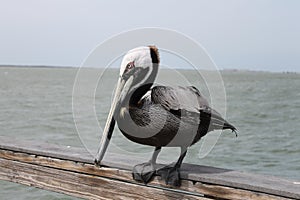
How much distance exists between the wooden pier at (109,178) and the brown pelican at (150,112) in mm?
79

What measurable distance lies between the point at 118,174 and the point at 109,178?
63 mm

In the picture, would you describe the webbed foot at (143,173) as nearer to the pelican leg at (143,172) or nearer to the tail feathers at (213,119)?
the pelican leg at (143,172)

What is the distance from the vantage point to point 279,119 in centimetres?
1542

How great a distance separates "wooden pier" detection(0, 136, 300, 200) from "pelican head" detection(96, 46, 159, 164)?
25 centimetres

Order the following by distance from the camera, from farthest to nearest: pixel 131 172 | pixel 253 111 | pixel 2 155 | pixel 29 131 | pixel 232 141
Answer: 1. pixel 253 111
2. pixel 29 131
3. pixel 232 141
4. pixel 2 155
5. pixel 131 172

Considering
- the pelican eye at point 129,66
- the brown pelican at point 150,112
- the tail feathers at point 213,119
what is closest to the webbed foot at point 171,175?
the brown pelican at point 150,112

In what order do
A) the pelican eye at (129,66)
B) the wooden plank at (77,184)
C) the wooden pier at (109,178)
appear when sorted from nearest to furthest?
1. the wooden pier at (109,178)
2. the pelican eye at (129,66)
3. the wooden plank at (77,184)

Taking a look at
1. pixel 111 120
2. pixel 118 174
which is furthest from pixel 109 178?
pixel 111 120

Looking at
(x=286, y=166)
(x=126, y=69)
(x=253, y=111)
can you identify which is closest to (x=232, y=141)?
(x=286, y=166)

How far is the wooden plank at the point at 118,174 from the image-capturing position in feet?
6.91

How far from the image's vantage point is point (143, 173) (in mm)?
2332

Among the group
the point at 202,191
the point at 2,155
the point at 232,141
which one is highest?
the point at 202,191

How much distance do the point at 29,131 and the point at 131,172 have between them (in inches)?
379

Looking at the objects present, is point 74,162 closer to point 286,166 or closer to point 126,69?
point 126,69
